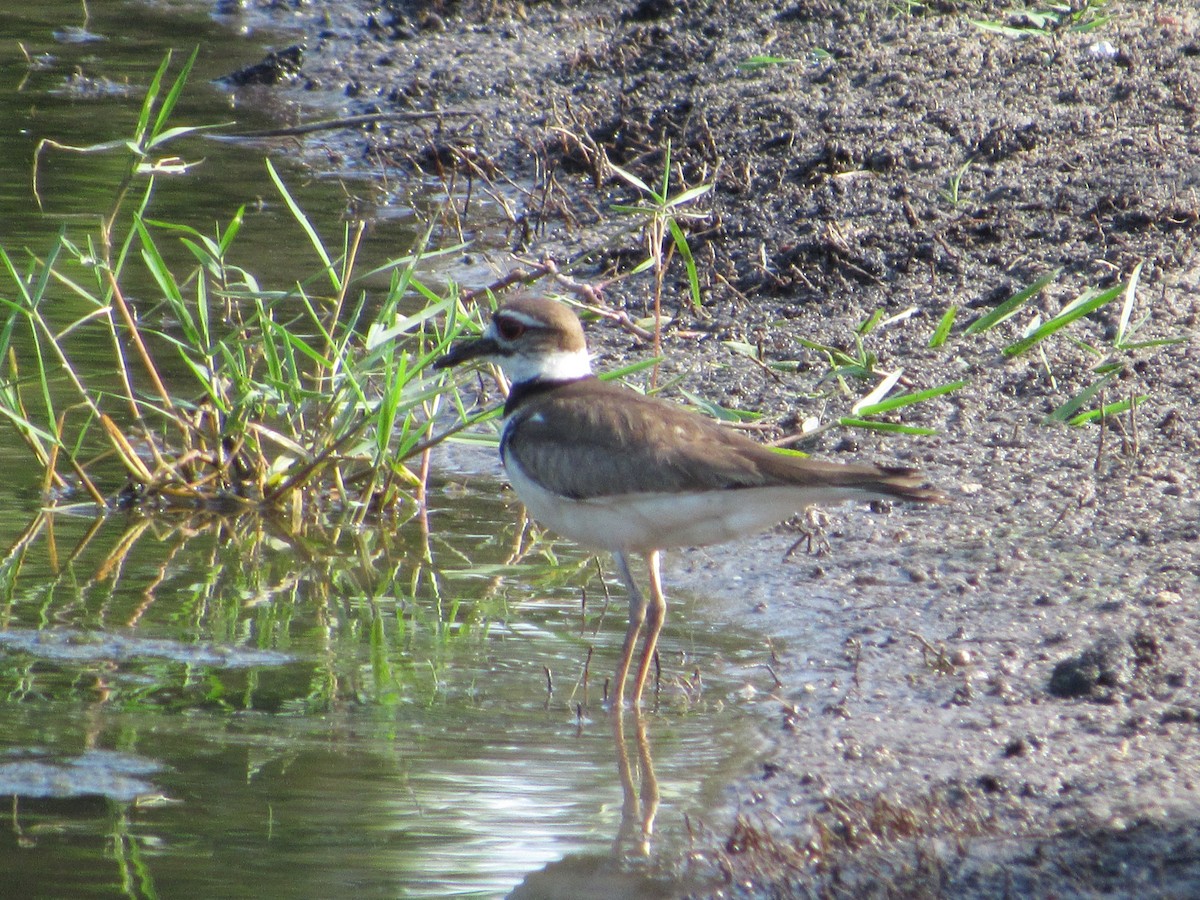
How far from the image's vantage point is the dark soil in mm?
4340

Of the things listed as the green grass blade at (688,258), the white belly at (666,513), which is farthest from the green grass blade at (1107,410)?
the white belly at (666,513)

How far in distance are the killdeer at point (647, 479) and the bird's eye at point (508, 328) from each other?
0.28m

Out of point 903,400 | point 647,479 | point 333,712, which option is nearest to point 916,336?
point 903,400

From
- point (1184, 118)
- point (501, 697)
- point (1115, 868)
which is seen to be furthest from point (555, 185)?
point (1115, 868)

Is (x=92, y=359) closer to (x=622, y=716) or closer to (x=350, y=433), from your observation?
(x=350, y=433)

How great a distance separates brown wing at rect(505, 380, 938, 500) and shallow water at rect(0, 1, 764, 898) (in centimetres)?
65

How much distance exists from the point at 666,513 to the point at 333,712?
3.83 ft

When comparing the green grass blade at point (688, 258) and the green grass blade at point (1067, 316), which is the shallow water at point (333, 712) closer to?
the green grass blade at point (688, 258)

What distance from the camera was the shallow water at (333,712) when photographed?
4.18m

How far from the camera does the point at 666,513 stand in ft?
17.0

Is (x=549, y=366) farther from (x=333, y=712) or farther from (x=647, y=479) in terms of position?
(x=333, y=712)

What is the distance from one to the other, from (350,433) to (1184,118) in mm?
5472

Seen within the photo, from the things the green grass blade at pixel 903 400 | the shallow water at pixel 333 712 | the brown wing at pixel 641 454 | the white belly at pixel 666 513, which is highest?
the brown wing at pixel 641 454

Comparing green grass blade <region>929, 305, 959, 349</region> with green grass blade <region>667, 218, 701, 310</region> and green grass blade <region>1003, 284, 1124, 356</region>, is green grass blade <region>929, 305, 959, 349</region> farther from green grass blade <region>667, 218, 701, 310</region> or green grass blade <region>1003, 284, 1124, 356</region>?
green grass blade <region>667, 218, 701, 310</region>
